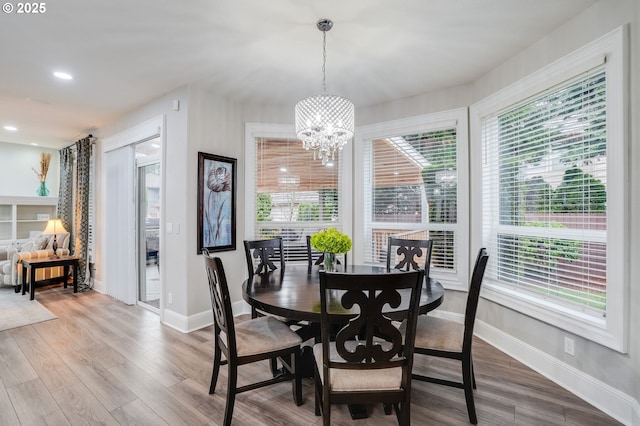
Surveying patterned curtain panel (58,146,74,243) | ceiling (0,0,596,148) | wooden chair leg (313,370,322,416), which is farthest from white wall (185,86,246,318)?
patterned curtain panel (58,146,74,243)

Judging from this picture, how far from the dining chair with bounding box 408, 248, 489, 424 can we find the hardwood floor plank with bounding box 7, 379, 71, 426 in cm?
230

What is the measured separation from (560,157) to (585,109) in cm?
37

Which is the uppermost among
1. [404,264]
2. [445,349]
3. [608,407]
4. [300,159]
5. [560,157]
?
[300,159]

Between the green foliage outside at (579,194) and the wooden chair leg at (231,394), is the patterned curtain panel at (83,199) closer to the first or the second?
the wooden chair leg at (231,394)

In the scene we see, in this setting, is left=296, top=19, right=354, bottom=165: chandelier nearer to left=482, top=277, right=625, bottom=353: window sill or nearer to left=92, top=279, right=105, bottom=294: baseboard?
left=482, top=277, right=625, bottom=353: window sill

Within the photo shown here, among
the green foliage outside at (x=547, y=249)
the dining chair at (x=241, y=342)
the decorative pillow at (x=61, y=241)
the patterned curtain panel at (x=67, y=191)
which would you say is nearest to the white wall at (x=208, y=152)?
the dining chair at (x=241, y=342)

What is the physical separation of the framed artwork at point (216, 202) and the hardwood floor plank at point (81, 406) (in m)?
1.53

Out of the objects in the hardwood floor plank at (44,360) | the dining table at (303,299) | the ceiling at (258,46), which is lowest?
the hardwood floor plank at (44,360)

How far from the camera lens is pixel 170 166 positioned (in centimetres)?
351

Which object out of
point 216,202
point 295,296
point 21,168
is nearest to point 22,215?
point 21,168

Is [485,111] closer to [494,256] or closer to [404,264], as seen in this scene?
[494,256]

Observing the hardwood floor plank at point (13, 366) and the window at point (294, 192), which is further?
the window at point (294, 192)

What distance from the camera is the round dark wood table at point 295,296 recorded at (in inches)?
68.0

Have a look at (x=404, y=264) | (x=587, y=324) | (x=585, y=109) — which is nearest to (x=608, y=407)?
(x=587, y=324)
